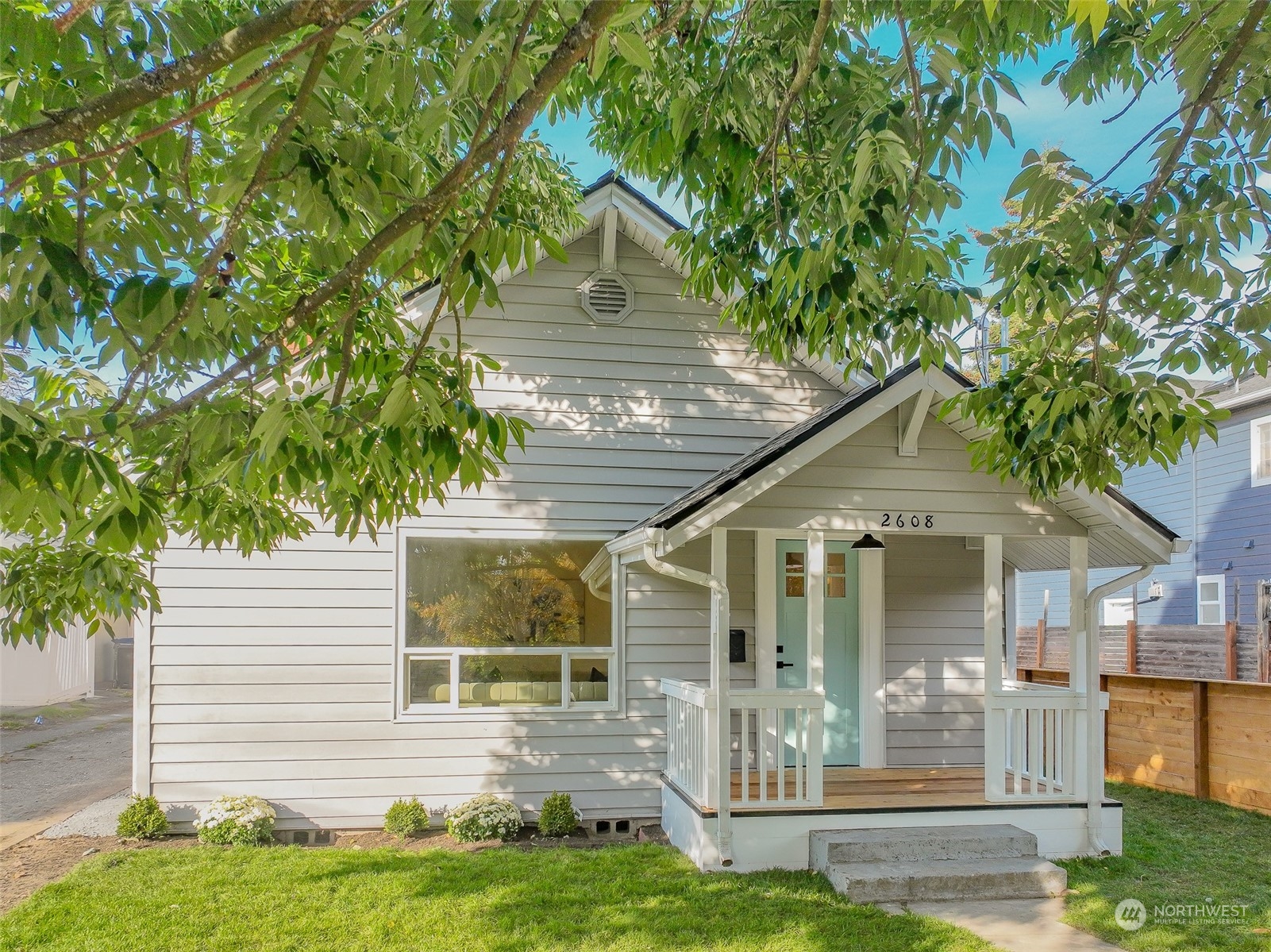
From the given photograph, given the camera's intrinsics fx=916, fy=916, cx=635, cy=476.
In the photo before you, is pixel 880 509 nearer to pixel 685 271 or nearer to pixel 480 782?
pixel 685 271

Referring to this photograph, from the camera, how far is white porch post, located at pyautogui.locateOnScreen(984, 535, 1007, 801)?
6.83m

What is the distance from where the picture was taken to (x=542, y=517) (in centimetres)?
814

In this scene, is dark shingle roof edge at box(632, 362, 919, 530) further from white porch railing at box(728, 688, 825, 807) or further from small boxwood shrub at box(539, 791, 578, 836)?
small boxwood shrub at box(539, 791, 578, 836)

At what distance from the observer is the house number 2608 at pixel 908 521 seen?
6.80 m

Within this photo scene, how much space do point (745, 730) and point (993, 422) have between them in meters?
2.78

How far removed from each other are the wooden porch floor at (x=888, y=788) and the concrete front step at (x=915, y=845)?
0.18m

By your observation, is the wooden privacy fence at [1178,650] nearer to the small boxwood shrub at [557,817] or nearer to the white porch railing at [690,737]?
the white porch railing at [690,737]

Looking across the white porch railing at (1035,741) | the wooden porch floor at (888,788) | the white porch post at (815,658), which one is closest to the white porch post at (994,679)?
the white porch railing at (1035,741)

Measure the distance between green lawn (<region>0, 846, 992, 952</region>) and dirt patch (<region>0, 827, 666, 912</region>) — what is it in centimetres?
29

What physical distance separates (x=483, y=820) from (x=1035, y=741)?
437 centimetres

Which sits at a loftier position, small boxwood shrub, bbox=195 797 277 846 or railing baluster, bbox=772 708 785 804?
railing baluster, bbox=772 708 785 804

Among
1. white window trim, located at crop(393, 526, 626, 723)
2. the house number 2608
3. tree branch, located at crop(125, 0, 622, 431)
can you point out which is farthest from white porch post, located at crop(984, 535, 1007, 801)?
tree branch, located at crop(125, 0, 622, 431)

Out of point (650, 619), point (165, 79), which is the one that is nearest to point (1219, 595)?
point (650, 619)

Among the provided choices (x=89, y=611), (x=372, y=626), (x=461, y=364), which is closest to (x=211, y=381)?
(x=461, y=364)
